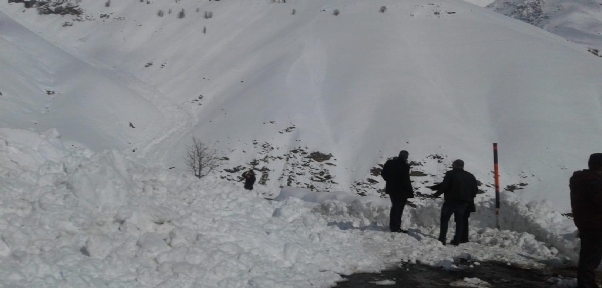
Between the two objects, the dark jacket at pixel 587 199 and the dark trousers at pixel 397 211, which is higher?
the dark jacket at pixel 587 199

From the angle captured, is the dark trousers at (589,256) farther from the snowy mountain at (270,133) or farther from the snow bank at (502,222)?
the snow bank at (502,222)

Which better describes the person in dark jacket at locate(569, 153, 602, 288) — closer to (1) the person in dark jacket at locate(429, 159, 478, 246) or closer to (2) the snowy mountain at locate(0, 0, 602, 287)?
(2) the snowy mountain at locate(0, 0, 602, 287)

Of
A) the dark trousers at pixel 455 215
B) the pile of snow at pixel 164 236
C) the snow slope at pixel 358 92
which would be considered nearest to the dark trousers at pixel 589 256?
the pile of snow at pixel 164 236

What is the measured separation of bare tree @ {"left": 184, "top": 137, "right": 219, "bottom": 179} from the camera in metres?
23.4

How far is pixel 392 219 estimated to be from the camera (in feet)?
32.7

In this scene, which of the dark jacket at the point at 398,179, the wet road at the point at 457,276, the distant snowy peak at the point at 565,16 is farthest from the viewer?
the distant snowy peak at the point at 565,16

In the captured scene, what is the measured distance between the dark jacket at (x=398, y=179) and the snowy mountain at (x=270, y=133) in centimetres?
89

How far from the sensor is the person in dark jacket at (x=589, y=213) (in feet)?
18.9

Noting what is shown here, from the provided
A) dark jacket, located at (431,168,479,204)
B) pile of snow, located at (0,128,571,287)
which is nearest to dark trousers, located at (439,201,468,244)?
dark jacket, located at (431,168,479,204)

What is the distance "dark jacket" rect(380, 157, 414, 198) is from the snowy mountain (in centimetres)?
89

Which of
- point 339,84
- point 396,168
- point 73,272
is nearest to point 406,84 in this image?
point 339,84

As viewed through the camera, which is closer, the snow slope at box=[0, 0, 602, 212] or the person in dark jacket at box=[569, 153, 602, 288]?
the person in dark jacket at box=[569, 153, 602, 288]

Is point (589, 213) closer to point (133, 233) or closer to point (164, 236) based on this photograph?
point (164, 236)

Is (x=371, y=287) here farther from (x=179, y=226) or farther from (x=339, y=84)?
(x=339, y=84)
